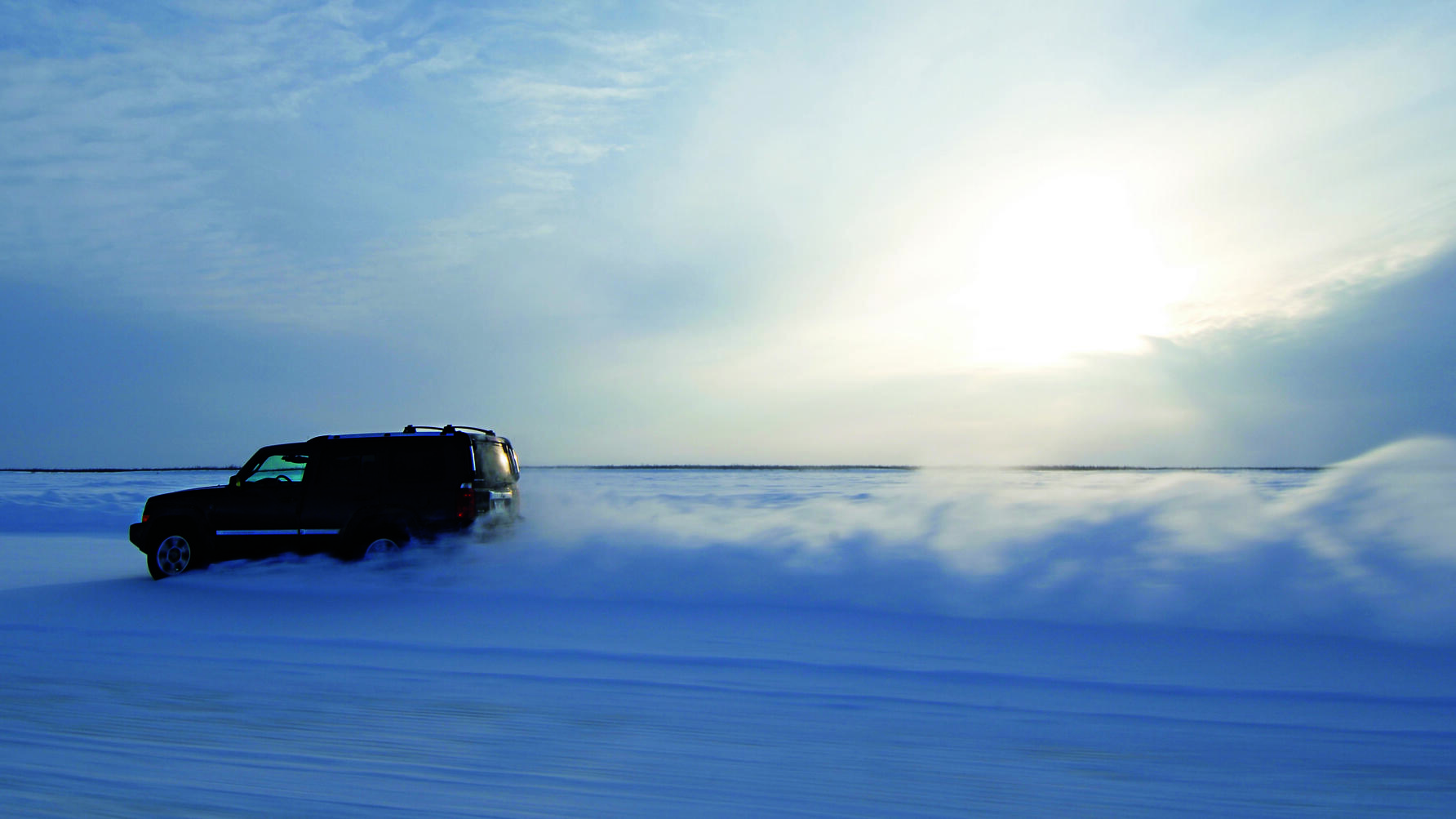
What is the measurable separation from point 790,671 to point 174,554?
29.3 ft

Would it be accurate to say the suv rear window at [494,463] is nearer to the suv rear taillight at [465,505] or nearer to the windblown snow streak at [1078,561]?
the suv rear taillight at [465,505]

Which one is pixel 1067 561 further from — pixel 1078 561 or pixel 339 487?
pixel 339 487

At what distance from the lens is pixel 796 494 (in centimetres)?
2700

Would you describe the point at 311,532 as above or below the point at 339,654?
above

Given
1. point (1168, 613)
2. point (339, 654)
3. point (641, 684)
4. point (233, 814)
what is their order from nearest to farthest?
point (233, 814) → point (641, 684) → point (339, 654) → point (1168, 613)

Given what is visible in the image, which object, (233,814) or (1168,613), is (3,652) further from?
(1168,613)

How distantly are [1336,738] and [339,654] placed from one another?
6801 millimetres

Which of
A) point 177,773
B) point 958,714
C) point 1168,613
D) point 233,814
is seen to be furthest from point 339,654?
point 1168,613

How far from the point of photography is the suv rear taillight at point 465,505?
9906 mm

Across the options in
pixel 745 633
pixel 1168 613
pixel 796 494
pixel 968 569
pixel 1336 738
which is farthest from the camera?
pixel 796 494

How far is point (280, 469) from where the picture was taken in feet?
34.5

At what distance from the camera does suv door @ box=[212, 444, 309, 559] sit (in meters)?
10.2

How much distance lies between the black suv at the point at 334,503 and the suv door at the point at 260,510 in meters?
0.01

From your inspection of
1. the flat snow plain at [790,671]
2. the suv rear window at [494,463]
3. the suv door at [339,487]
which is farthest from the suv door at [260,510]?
the suv rear window at [494,463]
